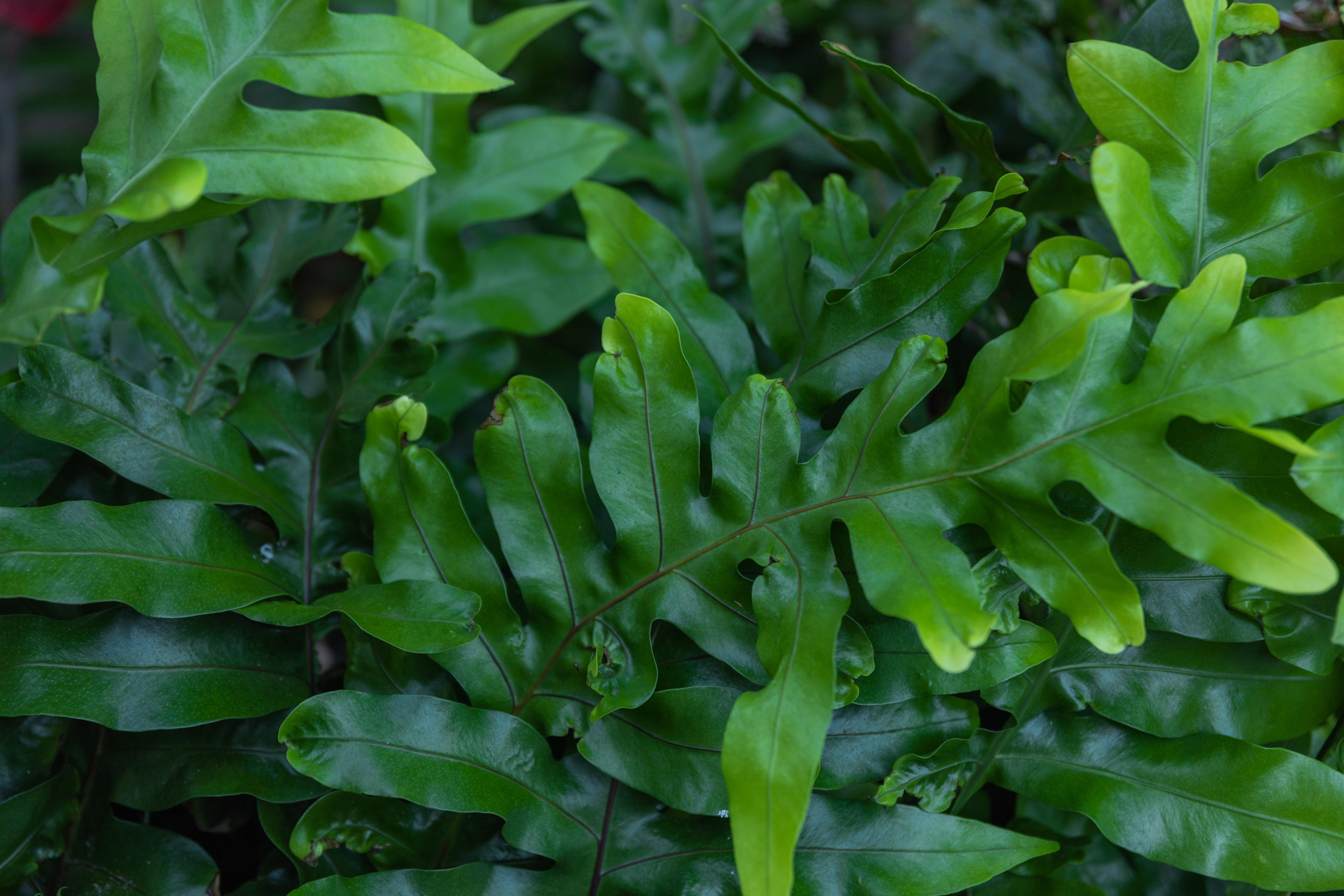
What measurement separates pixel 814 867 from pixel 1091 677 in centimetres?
24

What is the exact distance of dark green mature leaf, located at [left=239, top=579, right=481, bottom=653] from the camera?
22.2 inches

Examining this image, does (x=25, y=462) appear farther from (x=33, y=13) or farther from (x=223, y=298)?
(x=33, y=13)

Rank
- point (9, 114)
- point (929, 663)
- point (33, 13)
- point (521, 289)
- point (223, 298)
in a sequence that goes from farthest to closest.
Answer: point (9, 114)
point (33, 13)
point (521, 289)
point (223, 298)
point (929, 663)

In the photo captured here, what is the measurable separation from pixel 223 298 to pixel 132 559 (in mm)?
296

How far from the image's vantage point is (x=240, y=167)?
0.57 meters

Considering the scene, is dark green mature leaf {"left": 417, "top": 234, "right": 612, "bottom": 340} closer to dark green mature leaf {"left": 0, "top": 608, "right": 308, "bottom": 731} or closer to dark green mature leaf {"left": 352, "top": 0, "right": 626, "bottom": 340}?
dark green mature leaf {"left": 352, "top": 0, "right": 626, "bottom": 340}

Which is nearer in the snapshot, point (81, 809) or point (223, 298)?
point (81, 809)

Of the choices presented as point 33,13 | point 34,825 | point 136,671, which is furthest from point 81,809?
point 33,13

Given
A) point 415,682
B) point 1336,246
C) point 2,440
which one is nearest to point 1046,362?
point 1336,246

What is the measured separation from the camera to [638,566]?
615 millimetres

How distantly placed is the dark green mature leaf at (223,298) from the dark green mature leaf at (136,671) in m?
0.18

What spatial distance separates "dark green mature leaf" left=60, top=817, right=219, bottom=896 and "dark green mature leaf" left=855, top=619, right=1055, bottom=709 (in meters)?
0.48

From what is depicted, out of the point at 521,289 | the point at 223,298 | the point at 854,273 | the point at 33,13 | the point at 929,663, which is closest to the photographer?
the point at 929,663

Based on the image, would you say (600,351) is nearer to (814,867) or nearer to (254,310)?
(254,310)
